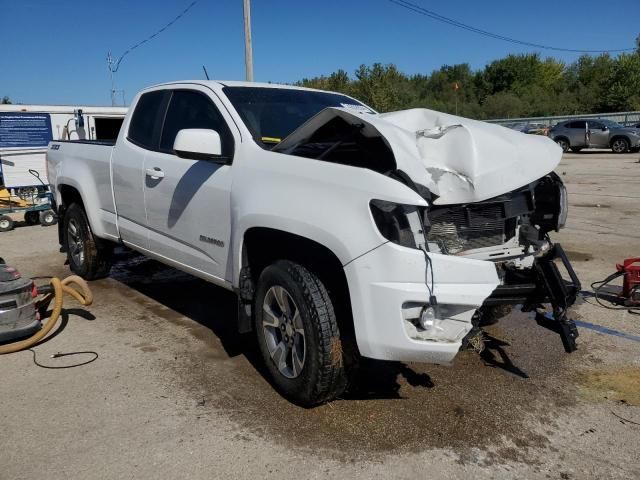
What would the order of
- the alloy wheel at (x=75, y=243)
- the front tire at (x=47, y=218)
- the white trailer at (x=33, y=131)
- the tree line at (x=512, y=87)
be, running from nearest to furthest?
the alloy wheel at (x=75, y=243), the front tire at (x=47, y=218), the white trailer at (x=33, y=131), the tree line at (x=512, y=87)

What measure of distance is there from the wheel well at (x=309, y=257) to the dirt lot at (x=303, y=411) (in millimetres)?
629

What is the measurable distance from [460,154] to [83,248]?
14.8ft

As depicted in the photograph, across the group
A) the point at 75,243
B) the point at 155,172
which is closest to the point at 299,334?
the point at 155,172

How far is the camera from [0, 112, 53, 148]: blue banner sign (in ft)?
39.4

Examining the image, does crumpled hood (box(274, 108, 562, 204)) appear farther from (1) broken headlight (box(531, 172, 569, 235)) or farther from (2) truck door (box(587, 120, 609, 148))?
(2) truck door (box(587, 120, 609, 148))

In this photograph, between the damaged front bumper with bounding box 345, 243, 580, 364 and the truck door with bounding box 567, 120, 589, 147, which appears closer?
the damaged front bumper with bounding box 345, 243, 580, 364

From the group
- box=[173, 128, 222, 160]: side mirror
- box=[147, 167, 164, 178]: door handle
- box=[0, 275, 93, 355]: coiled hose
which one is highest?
box=[173, 128, 222, 160]: side mirror

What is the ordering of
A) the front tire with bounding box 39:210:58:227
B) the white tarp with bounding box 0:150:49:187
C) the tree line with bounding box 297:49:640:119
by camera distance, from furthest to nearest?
1. the tree line with bounding box 297:49:640:119
2. the white tarp with bounding box 0:150:49:187
3. the front tire with bounding box 39:210:58:227

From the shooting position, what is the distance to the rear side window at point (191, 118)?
397 centimetres

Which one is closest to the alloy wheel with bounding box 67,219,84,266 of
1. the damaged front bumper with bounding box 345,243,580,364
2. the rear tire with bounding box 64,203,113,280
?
the rear tire with bounding box 64,203,113,280

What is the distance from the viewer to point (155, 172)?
447cm

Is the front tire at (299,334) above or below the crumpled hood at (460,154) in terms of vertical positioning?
below

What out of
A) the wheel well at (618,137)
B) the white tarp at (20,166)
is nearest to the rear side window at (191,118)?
the white tarp at (20,166)

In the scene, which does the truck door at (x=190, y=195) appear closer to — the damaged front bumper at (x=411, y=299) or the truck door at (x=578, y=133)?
the damaged front bumper at (x=411, y=299)
